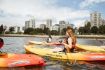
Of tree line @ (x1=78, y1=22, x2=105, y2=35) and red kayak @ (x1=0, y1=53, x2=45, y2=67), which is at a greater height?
red kayak @ (x1=0, y1=53, x2=45, y2=67)

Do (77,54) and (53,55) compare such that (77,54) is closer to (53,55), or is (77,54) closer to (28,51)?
(53,55)

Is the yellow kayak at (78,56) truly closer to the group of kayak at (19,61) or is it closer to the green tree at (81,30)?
the group of kayak at (19,61)

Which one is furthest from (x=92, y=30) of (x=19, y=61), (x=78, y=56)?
(x=19, y=61)

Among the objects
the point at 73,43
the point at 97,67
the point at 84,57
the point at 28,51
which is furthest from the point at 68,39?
the point at 28,51

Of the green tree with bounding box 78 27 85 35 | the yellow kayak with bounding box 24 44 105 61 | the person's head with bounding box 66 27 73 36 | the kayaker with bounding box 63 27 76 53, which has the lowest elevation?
the green tree with bounding box 78 27 85 35

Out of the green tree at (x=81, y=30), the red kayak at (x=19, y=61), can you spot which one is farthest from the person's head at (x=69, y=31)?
the green tree at (x=81, y=30)

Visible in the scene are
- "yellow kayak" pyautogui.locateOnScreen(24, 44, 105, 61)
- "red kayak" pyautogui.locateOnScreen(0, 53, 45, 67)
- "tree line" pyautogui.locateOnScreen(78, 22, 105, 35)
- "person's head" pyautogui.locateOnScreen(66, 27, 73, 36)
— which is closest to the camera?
"red kayak" pyautogui.locateOnScreen(0, 53, 45, 67)

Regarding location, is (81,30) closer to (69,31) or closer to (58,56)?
(58,56)

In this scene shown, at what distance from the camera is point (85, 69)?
61.5ft

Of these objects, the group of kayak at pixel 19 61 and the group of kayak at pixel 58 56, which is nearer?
the group of kayak at pixel 19 61

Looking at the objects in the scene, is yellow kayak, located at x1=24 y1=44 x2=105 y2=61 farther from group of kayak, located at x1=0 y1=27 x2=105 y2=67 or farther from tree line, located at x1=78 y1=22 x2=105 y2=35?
tree line, located at x1=78 y1=22 x2=105 y2=35

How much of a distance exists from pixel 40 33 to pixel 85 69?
7022 inches

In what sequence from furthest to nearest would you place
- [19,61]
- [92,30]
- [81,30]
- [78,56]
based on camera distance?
[81,30] < [92,30] < [78,56] < [19,61]

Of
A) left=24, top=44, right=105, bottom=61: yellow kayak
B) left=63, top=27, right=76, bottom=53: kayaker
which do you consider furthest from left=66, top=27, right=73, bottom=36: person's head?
left=24, top=44, right=105, bottom=61: yellow kayak
